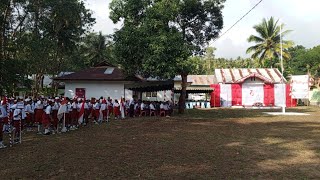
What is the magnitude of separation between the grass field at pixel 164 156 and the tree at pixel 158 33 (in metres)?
8.39

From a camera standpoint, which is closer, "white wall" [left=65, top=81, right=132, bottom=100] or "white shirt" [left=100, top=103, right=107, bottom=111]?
"white shirt" [left=100, top=103, right=107, bottom=111]

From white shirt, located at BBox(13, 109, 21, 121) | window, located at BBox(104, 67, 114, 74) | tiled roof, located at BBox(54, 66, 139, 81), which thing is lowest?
white shirt, located at BBox(13, 109, 21, 121)

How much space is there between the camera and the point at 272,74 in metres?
45.8

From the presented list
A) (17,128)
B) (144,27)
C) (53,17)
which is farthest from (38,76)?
(17,128)

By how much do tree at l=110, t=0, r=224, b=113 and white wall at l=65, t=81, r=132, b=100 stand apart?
8.63 metres

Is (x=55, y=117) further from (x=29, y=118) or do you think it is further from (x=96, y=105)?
(x=96, y=105)

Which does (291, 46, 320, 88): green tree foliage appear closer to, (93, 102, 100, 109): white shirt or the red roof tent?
the red roof tent

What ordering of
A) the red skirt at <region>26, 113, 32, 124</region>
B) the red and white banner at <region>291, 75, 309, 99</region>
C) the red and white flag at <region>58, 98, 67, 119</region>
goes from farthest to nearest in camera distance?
the red and white banner at <region>291, 75, 309, 99</region>, the red skirt at <region>26, 113, 32, 124</region>, the red and white flag at <region>58, 98, 67, 119</region>

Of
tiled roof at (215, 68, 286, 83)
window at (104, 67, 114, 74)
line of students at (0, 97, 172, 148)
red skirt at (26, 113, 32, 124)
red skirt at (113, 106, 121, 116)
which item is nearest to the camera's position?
line of students at (0, 97, 172, 148)

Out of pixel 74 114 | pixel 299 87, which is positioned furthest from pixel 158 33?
pixel 299 87

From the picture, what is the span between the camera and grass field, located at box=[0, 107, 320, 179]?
8.46 metres

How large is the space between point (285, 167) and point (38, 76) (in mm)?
30320

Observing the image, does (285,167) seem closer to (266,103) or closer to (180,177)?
(180,177)

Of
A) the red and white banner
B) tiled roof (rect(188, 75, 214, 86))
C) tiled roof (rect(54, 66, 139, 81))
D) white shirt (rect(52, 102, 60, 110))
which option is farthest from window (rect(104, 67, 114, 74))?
the red and white banner
